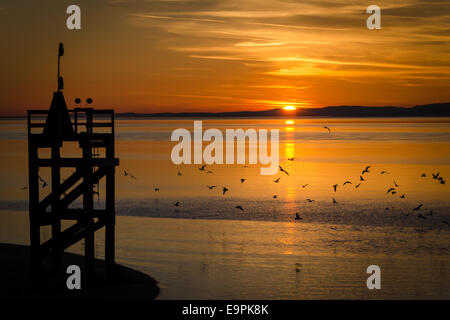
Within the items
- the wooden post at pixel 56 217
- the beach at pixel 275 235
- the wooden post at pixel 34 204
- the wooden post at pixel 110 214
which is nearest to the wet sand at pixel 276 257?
→ the beach at pixel 275 235

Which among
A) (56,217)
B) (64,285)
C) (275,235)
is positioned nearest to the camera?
(64,285)

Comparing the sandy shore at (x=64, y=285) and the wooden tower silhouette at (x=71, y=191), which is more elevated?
the wooden tower silhouette at (x=71, y=191)

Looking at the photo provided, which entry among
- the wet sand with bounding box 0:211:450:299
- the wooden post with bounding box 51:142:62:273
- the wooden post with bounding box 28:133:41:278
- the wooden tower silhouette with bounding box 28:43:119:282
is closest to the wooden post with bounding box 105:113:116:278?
the wooden tower silhouette with bounding box 28:43:119:282

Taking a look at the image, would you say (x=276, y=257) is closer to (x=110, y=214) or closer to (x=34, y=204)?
(x=110, y=214)

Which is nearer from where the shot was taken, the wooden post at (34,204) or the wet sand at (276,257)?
the wooden post at (34,204)

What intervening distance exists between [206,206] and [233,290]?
20.0 m

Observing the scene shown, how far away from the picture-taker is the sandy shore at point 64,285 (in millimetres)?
19312

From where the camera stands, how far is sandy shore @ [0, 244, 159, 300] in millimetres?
19312

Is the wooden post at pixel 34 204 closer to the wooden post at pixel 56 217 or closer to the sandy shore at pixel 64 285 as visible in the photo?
the wooden post at pixel 56 217

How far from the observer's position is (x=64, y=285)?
66.5 ft

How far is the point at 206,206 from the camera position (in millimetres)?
41969

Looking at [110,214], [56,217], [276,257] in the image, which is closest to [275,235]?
[276,257]
